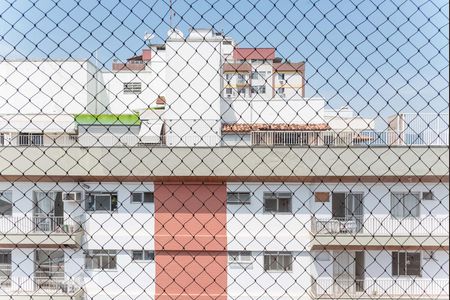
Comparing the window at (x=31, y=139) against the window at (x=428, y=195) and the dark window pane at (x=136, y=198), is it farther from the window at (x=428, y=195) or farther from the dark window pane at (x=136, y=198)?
the window at (x=428, y=195)

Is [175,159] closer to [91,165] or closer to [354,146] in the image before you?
[91,165]

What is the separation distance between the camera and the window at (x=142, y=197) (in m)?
4.72

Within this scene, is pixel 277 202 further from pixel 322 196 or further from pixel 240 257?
pixel 240 257

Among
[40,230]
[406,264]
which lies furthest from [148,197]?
[406,264]

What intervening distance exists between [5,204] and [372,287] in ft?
12.3

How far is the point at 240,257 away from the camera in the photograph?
4680 millimetres

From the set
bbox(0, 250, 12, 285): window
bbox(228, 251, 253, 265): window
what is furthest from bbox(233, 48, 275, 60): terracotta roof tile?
bbox(0, 250, 12, 285): window

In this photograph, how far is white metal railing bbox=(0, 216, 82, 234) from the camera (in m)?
4.47

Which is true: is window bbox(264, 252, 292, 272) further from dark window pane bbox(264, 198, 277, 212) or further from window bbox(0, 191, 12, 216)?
window bbox(0, 191, 12, 216)

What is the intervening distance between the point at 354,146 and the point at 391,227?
1.10m

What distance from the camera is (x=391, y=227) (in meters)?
4.47

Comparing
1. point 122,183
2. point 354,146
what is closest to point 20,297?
point 122,183

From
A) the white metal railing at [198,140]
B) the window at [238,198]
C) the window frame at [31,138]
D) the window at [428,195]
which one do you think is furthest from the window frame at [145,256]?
the window at [428,195]

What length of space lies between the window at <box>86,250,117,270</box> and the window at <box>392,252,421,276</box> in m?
2.84
